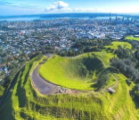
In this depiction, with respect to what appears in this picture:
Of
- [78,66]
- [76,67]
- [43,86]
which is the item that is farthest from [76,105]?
[78,66]

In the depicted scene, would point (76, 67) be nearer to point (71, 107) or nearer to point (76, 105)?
point (76, 105)

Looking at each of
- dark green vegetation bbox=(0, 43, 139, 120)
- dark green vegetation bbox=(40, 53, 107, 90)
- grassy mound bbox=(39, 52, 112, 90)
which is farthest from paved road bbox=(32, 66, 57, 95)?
dark green vegetation bbox=(40, 53, 107, 90)

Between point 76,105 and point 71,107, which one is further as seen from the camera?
point 76,105

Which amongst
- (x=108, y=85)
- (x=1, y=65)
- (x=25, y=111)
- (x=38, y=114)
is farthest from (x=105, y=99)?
(x=1, y=65)

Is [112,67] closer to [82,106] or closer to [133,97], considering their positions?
[133,97]

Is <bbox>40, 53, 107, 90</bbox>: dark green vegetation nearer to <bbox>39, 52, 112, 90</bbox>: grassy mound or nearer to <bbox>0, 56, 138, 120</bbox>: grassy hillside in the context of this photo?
<bbox>39, 52, 112, 90</bbox>: grassy mound

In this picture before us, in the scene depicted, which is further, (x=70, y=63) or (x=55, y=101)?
(x=70, y=63)
